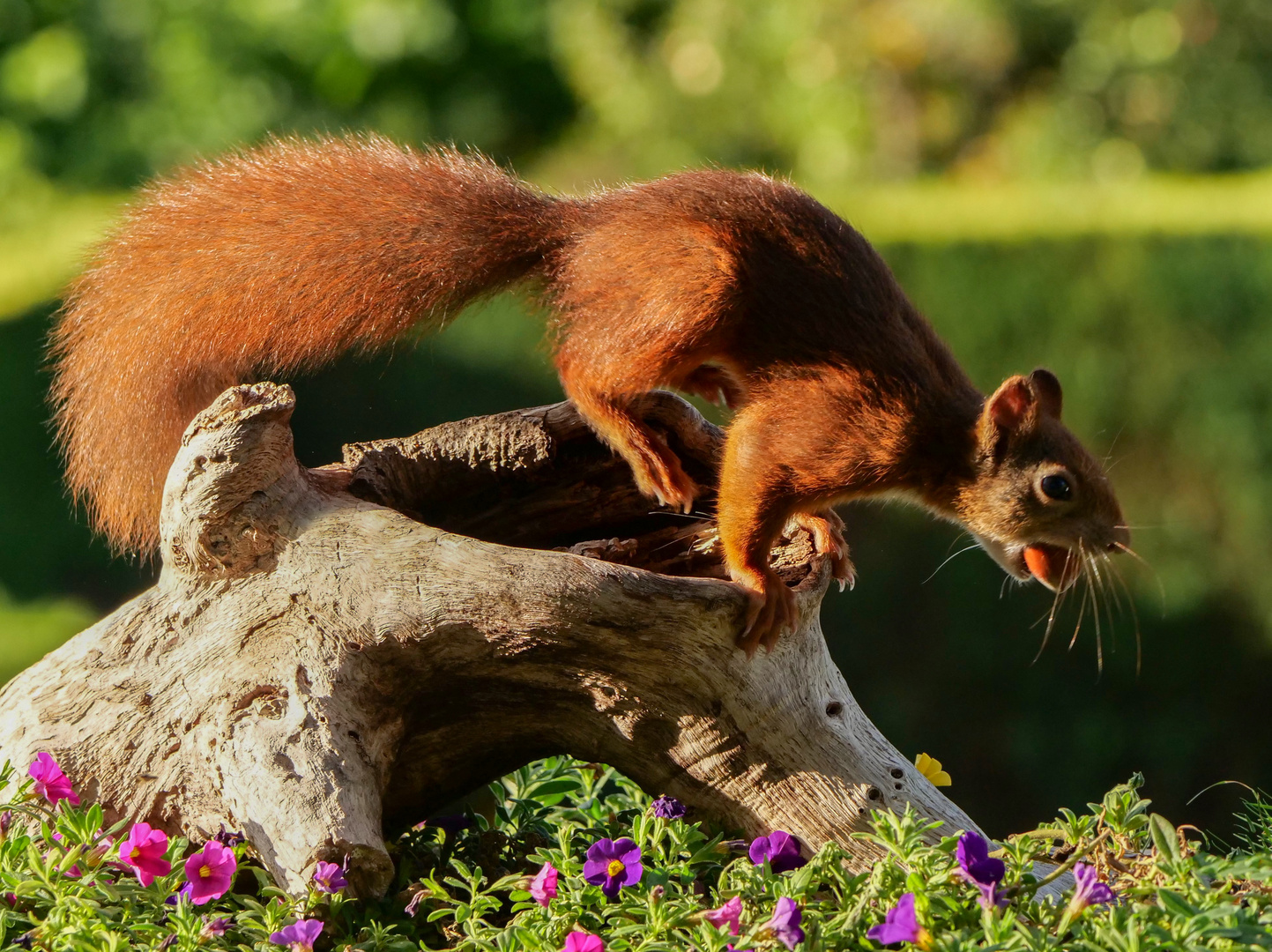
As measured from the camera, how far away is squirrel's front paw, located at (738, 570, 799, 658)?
1829 mm

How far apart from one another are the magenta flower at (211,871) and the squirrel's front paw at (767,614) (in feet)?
2.35

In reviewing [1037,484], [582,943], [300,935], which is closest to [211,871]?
[300,935]

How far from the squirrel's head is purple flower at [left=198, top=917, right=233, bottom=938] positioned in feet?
4.07

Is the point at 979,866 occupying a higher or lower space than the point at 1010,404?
lower

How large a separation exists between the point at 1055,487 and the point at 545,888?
3.25 ft

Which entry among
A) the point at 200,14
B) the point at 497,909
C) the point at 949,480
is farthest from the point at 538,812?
the point at 200,14

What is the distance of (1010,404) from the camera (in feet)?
6.53

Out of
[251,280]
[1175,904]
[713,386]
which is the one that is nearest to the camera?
[1175,904]

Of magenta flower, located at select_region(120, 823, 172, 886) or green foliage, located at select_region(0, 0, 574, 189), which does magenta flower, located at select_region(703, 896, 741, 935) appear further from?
green foliage, located at select_region(0, 0, 574, 189)

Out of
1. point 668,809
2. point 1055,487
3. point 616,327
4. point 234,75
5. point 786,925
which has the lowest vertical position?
point 668,809

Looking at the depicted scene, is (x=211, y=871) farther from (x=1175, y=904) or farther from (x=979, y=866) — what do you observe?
(x=1175, y=904)

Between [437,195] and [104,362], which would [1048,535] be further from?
[104,362]

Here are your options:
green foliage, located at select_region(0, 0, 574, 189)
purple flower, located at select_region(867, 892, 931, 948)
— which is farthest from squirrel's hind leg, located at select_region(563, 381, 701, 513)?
green foliage, located at select_region(0, 0, 574, 189)

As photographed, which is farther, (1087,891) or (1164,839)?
(1164,839)
